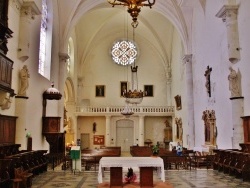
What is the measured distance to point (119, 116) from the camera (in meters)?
27.2

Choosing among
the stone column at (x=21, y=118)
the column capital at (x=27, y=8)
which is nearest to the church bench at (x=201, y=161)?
the stone column at (x=21, y=118)

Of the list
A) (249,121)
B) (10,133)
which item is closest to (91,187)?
(10,133)

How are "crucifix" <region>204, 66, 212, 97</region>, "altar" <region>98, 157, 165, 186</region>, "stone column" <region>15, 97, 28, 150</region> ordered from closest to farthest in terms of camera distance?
1. "altar" <region>98, 157, 165, 186</region>
2. "stone column" <region>15, 97, 28, 150</region>
3. "crucifix" <region>204, 66, 212, 97</region>

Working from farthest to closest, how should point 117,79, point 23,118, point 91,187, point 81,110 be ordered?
point 117,79, point 81,110, point 23,118, point 91,187

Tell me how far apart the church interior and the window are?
0.31ft

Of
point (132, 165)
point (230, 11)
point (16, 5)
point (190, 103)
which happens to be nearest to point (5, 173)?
point (132, 165)

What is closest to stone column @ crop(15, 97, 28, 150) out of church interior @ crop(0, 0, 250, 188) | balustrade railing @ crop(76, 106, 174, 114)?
church interior @ crop(0, 0, 250, 188)

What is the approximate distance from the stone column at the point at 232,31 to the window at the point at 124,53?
1705cm

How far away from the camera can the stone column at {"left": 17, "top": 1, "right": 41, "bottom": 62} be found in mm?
11844

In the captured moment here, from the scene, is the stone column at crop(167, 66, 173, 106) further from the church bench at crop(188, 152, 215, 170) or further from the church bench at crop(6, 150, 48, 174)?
the church bench at crop(6, 150, 48, 174)

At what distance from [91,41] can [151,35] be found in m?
5.39

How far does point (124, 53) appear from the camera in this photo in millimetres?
29078

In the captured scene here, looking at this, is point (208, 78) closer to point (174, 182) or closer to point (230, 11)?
point (230, 11)

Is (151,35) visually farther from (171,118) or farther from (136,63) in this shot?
(171,118)
